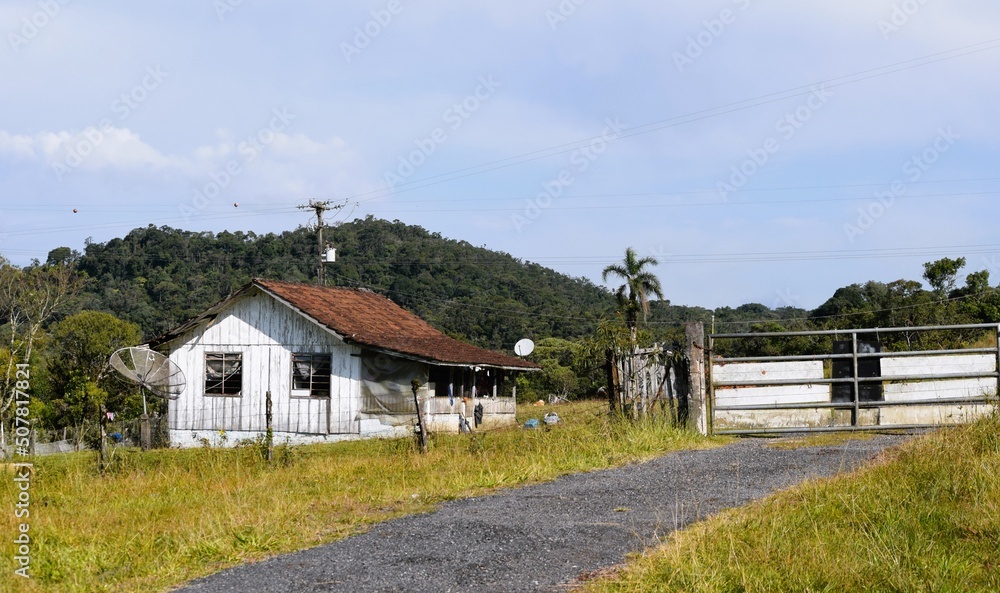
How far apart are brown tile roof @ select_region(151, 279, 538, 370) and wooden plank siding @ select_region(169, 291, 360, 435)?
19.9 inches

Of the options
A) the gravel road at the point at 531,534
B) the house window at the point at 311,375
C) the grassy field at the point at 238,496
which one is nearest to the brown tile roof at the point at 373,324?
the house window at the point at 311,375

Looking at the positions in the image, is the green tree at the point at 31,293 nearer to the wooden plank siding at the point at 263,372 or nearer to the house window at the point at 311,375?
the wooden plank siding at the point at 263,372

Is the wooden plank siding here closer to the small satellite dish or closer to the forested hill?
the small satellite dish

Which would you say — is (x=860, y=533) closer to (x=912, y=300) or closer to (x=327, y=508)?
(x=327, y=508)

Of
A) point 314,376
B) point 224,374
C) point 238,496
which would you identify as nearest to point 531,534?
point 238,496

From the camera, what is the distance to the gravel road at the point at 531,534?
19.7ft

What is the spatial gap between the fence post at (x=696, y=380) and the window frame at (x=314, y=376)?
13.7 m

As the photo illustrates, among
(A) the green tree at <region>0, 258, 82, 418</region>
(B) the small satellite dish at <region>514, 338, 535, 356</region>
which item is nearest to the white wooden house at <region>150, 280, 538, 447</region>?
(B) the small satellite dish at <region>514, 338, 535, 356</region>

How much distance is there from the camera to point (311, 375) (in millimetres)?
25078

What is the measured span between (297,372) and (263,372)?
100cm

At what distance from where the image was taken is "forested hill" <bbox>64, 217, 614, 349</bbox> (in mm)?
60344

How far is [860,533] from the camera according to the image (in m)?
6.53

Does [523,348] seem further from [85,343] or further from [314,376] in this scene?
[85,343]

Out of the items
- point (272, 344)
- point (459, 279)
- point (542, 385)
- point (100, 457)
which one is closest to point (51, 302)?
point (272, 344)
